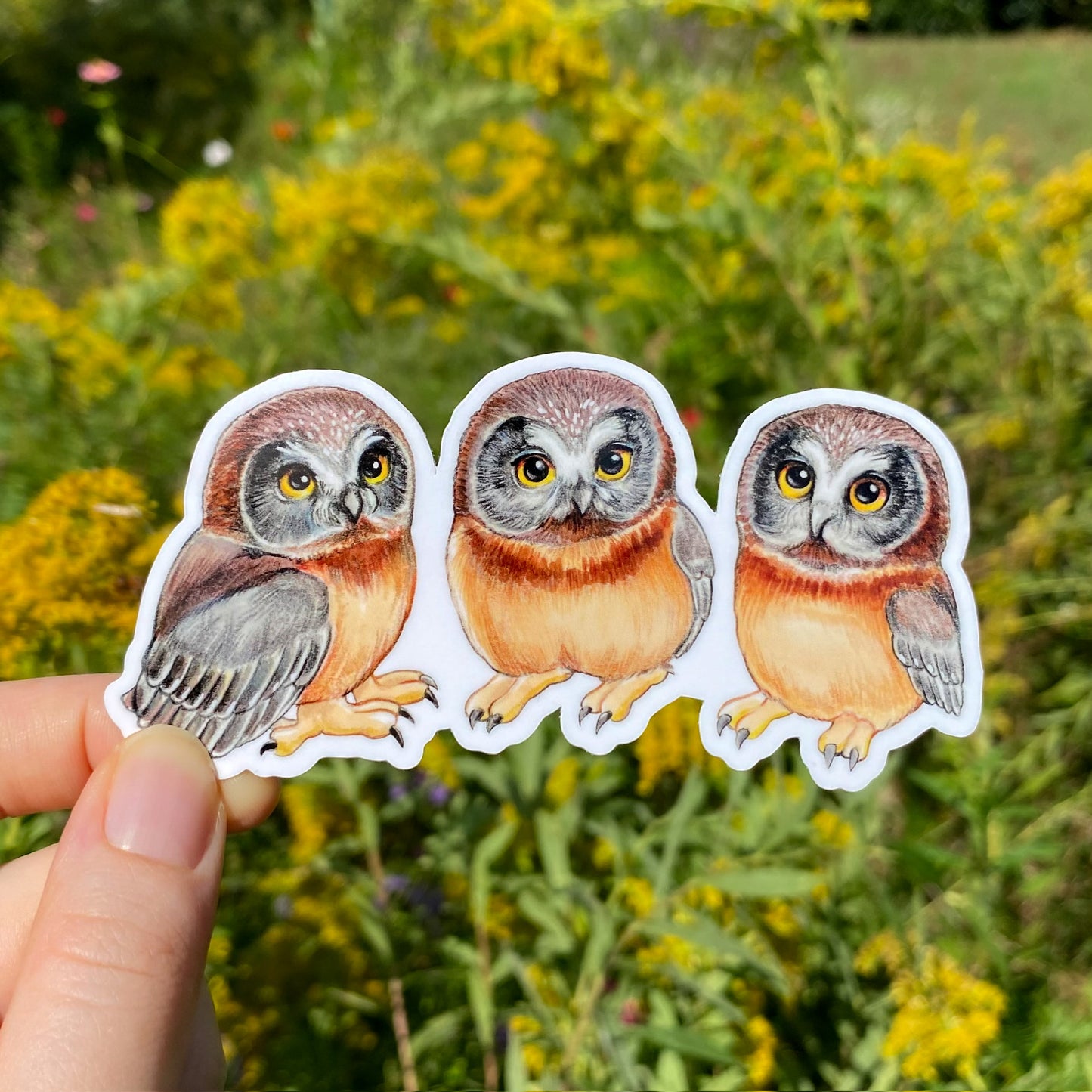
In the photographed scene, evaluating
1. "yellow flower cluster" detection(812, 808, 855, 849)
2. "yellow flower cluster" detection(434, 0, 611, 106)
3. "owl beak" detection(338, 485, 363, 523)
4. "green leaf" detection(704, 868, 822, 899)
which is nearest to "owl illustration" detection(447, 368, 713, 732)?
"owl beak" detection(338, 485, 363, 523)

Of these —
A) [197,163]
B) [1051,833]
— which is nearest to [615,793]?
[1051,833]

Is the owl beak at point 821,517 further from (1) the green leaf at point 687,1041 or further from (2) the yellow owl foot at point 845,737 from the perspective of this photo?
(1) the green leaf at point 687,1041

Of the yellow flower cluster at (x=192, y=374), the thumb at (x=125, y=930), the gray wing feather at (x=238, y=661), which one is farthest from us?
the yellow flower cluster at (x=192, y=374)

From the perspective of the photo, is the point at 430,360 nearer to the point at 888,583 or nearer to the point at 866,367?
the point at 866,367

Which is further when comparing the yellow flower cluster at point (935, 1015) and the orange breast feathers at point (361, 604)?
the yellow flower cluster at point (935, 1015)

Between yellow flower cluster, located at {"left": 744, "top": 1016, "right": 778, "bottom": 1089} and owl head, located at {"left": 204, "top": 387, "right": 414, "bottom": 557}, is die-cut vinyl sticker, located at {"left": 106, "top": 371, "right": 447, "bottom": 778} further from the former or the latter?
yellow flower cluster, located at {"left": 744, "top": 1016, "right": 778, "bottom": 1089}

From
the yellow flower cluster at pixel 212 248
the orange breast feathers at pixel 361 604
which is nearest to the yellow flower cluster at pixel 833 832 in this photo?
the orange breast feathers at pixel 361 604
